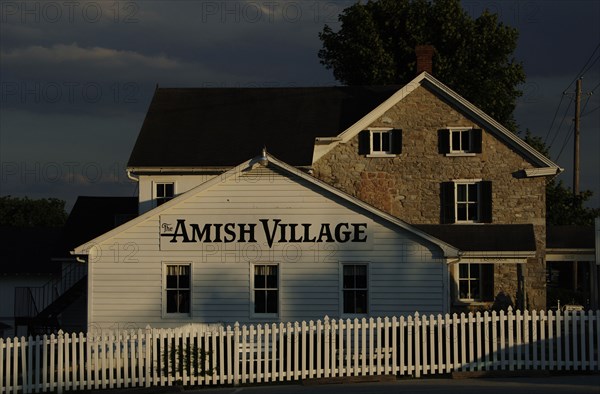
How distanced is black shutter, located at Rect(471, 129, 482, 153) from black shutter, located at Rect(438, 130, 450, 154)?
0.88 metres

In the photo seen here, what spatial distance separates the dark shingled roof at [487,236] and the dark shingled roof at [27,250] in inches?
819

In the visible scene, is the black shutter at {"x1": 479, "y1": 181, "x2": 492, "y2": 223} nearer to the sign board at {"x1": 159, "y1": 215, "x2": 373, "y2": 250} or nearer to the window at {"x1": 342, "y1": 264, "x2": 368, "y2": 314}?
the window at {"x1": 342, "y1": 264, "x2": 368, "y2": 314}

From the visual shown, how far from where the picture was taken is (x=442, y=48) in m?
53.8

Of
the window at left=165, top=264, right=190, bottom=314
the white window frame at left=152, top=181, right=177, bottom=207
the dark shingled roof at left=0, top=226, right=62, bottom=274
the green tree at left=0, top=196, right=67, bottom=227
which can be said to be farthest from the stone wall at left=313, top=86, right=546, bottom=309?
the green tree at left=0, top=196, right=67, bottom=227

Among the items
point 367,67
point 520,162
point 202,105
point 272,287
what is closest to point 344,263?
point 272,287

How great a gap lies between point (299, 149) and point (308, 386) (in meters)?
16.2

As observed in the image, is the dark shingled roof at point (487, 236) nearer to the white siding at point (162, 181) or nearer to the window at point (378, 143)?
the window at point (378, 143)

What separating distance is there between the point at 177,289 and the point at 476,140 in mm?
13962

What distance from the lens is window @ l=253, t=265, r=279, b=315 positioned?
95.0 ft

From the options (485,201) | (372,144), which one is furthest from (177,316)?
(485,201)

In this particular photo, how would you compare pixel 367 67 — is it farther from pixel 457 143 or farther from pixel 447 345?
pixel 447 345

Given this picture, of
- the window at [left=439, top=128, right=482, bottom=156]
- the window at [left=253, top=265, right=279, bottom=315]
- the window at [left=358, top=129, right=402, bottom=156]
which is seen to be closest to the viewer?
the window at [left=253, top=265, right=279, bottom=315]

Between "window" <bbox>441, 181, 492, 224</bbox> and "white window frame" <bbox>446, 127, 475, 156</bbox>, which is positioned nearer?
"window" <bbox>441, 181, 492, 224</bbox>

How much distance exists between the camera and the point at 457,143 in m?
37.7
